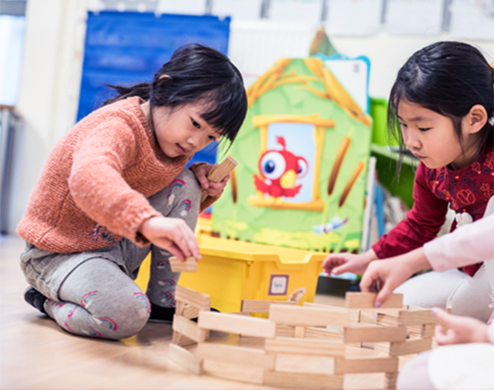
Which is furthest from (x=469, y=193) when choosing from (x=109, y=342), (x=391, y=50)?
(x=391, y=50)

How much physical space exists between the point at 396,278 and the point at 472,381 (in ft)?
0.49

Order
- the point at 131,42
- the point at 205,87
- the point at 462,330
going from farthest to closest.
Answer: the point at 131,42
the point at 205,87
the point at 462,330

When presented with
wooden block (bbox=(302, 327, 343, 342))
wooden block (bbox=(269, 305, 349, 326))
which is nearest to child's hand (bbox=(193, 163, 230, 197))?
wooden block (bbox=(302, 327, 343, 342))

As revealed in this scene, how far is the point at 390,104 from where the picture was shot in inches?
31.1

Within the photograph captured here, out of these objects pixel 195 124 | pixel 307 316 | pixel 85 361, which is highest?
pixel 195 124

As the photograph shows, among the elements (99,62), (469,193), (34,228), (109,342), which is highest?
(99,62)

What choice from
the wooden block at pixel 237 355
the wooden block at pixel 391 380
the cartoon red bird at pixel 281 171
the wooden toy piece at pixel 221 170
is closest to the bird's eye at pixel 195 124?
the wooden toy piece at pixel 221 170

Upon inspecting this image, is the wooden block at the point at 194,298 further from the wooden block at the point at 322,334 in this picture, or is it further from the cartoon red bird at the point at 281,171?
the cartoon red bird at the point at 281,171

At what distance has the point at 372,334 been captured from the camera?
56 cm

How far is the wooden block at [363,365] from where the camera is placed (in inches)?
21.3

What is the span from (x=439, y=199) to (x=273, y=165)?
0.63m

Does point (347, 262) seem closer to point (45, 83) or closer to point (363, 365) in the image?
point (363, 365)

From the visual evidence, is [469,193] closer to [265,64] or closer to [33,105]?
[265,64]

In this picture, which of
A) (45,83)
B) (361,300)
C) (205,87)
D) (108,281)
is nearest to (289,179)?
(205,87)
